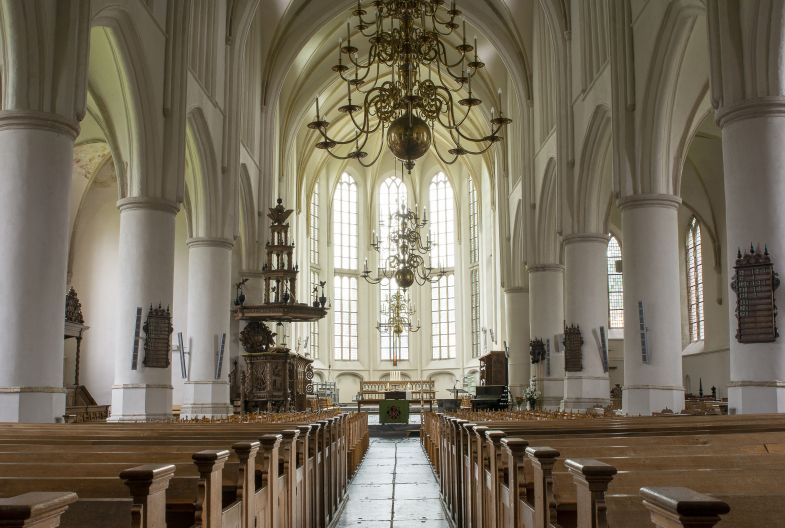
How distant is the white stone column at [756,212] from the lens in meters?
8.90

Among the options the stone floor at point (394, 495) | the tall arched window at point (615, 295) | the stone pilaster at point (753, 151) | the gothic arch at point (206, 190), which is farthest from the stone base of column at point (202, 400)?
the tall arched window at point (615, 295)

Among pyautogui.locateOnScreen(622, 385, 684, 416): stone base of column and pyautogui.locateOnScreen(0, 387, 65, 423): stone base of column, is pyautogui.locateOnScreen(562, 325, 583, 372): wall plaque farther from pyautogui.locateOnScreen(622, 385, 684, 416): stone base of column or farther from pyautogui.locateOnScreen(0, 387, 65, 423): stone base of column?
pyautogui.locateOnScreen(0, 387, 65, 423): stone base of column

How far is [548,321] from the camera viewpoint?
69.1 feet

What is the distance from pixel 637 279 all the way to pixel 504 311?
14628 mm

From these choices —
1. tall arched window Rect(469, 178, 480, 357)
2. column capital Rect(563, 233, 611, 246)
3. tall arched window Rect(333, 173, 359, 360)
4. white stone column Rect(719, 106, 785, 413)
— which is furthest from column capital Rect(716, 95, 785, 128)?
tall arched window Rect(333, 173, 359, 360)

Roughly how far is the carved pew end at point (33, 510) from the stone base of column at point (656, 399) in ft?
38.6

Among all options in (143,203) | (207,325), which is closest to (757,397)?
(143,203)

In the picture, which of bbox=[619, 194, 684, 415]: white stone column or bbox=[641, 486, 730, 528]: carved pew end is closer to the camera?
bbox=[641, 486, 730, 528]: carved pew end

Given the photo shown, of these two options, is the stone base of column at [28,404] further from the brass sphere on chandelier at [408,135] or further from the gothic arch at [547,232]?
the gothic arch at [547,232]

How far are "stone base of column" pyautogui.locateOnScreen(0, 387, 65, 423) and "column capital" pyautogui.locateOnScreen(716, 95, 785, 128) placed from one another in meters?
7.98

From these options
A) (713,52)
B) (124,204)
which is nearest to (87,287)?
(124,204)

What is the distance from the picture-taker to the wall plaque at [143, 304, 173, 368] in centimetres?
1290

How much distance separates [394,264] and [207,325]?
8.89m

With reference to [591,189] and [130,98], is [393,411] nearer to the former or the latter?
[591,189]
